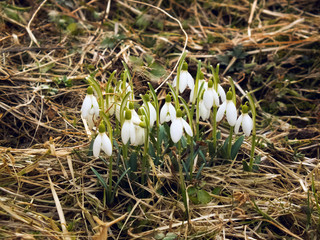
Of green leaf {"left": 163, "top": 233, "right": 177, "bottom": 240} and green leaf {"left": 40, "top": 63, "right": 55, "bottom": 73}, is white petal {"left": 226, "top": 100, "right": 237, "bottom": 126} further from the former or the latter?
green leaf {"left": 40, "top": 63, "right": 55, "bottom": 73}

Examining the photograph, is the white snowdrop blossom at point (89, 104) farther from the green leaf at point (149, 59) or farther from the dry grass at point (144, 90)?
the green leaf at point (149, 59)

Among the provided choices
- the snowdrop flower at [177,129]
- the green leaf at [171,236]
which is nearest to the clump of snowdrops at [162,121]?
the snowdrop flower at [177,129]

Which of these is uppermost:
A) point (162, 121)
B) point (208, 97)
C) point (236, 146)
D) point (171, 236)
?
point (208, 97)

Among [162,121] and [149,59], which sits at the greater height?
[162,121]

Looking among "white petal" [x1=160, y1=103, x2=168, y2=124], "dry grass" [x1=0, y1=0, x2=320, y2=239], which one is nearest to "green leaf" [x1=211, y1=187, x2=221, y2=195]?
"dry grass" [x1=0, y1=0, x2=320, y2=239]

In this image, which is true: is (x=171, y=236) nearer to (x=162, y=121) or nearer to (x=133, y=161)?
(x=133, y=161)

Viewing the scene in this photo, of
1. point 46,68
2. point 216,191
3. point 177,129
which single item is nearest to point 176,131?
point 177,129
